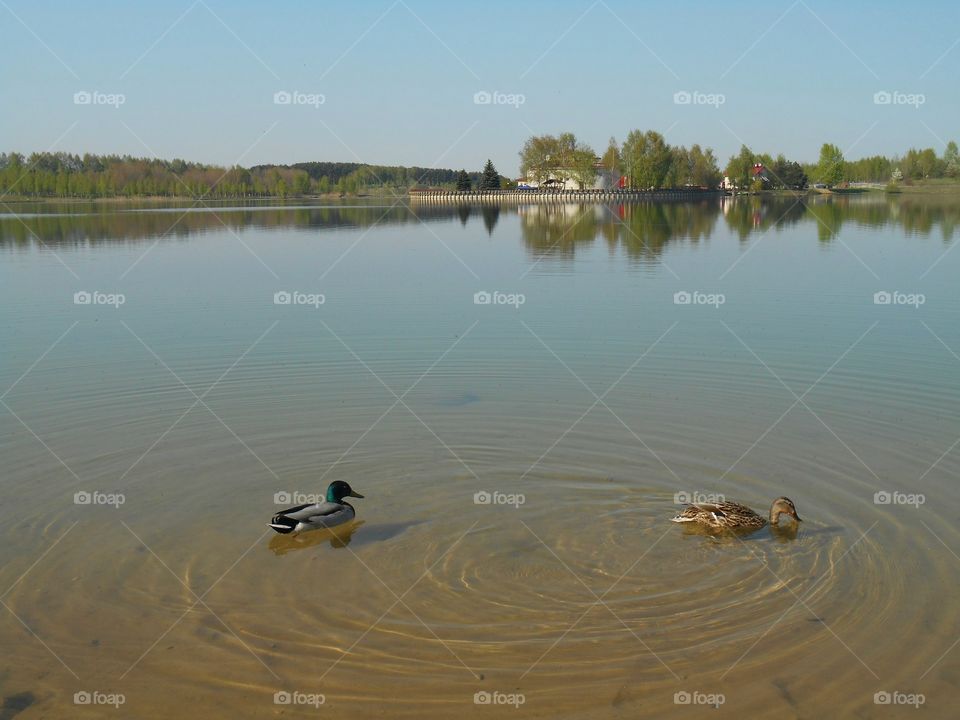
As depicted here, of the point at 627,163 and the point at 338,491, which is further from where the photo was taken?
the point at 627,163

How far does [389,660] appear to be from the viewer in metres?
7.85

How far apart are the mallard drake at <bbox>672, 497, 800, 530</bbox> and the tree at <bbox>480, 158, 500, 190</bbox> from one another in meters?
168

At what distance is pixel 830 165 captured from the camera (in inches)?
6826

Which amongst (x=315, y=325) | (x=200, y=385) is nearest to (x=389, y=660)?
(x=200, y=385)

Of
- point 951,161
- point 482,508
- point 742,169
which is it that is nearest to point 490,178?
point 742,169

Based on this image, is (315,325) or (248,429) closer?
(248,429)

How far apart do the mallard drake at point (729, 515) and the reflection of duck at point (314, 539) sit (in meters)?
3.90

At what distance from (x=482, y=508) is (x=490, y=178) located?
168941 millimetres

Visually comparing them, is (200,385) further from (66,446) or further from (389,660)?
(389,660)

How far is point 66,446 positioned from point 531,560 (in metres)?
7.91

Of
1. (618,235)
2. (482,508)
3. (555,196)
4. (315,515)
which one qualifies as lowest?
(482,508)

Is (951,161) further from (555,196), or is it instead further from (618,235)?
(618,235)

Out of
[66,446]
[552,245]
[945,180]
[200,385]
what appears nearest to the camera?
[66,446]

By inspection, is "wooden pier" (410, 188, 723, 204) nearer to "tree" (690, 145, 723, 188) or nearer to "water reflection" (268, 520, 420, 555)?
"tree" (690, 145, 723, 188)
